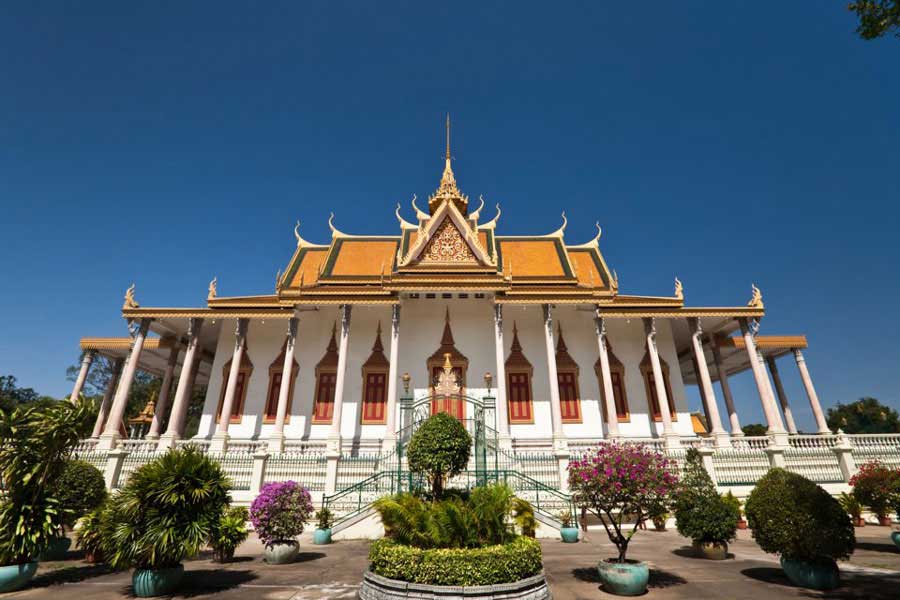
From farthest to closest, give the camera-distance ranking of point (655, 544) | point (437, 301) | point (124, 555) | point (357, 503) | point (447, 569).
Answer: point (437, 301) < point (357, 503) < point (655, 544) < point (124, 555) < point (447, 569)

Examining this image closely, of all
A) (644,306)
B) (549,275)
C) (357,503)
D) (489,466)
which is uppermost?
(549,275)

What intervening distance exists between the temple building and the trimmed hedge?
11460 mm

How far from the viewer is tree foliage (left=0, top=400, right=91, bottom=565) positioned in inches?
270

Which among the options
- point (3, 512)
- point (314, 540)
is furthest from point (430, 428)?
point (3, 512)

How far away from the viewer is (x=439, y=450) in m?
8.75

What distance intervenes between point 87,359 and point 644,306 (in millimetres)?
26151

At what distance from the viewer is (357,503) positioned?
1262cm

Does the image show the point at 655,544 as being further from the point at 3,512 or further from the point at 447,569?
the point at 3,512

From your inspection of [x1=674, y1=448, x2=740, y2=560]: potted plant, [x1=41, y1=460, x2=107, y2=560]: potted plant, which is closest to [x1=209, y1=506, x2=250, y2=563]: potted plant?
[x1=41, y1=460, x2=107, y2=560]: potted plant

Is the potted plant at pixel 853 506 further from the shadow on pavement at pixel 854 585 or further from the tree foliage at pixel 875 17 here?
the tree foliage at pixel 875 17

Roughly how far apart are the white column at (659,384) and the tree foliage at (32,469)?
17.3 metres

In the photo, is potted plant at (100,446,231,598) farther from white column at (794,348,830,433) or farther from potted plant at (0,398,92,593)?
white column at (794,348,830,433)

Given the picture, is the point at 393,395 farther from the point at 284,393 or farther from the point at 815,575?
the point at 815,575

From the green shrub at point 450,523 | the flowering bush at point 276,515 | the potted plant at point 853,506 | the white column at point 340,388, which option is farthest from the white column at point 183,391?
the potted plant at point 853,506
